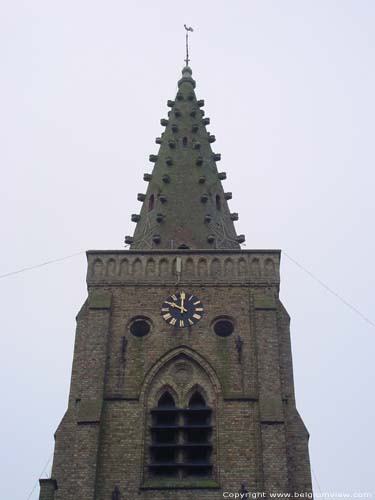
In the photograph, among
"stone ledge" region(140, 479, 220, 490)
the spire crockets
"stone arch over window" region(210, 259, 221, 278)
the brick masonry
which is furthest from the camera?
the spire crockets

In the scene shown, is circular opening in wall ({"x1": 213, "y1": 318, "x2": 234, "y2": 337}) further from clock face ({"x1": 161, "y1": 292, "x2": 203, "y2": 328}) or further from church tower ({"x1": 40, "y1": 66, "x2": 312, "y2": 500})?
clock face ({"x1": 161, "y1": 292, "x2": 203, "y2": 328})

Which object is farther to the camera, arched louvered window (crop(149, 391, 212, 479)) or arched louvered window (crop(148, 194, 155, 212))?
arched louvered window (crop(148, 194, 155, 212))

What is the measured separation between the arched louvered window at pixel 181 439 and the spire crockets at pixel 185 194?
753cm

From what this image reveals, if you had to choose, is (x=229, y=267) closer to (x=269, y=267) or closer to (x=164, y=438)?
(x=269, y=267)

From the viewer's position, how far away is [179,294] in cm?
3281

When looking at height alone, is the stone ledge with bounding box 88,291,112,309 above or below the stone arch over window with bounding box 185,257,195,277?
below

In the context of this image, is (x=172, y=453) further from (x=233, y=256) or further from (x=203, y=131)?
(x=203, y=131)

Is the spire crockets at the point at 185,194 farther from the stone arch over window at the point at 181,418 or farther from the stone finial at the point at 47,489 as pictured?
the stone finial at the point at 47,489

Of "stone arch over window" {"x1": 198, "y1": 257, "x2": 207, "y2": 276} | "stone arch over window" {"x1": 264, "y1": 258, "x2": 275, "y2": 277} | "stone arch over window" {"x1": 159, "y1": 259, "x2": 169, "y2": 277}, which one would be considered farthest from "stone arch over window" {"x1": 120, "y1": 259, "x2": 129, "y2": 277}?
"stone arch over window" {"x1": 264, "y1": 258, "x2": 275, "y2": 277}

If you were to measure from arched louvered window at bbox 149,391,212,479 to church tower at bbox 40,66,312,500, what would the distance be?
0.04 m

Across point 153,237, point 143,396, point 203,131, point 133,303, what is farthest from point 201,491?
point 203,131

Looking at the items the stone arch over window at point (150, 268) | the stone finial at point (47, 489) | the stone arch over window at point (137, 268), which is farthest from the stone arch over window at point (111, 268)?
the stone finial at point (47, 489)

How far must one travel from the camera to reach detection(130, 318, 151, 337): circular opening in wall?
31.9 m

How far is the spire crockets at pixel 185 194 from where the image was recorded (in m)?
36.2
